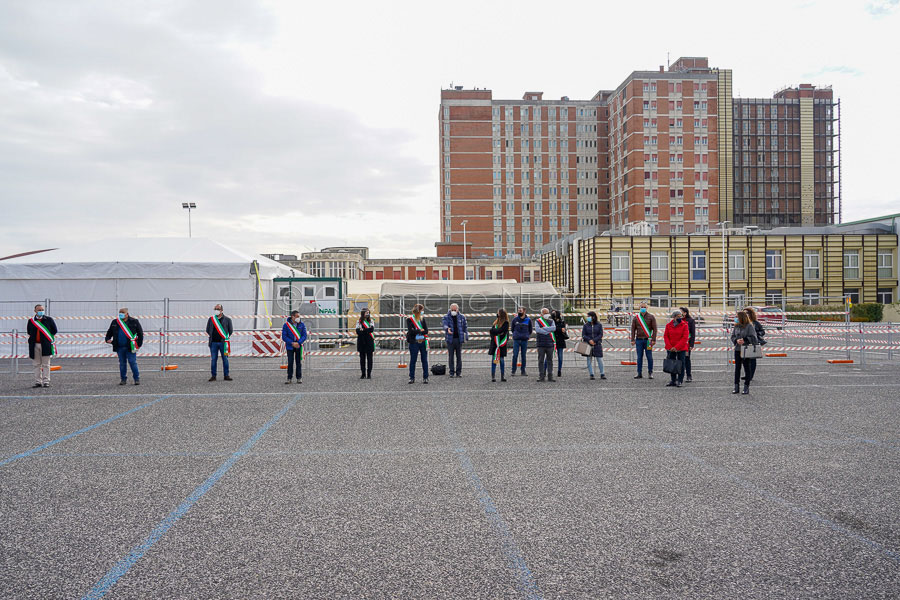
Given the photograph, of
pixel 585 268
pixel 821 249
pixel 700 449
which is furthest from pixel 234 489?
pixel 821 249

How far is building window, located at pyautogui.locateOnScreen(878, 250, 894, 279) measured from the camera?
164 feet

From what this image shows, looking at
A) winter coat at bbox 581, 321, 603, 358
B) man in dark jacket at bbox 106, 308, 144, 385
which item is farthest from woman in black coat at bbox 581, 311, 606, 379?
man in dark jacket at bbox 106, 308, 144, 385

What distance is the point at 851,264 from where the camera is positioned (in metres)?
49.9

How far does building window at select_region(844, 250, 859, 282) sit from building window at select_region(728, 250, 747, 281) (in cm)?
823

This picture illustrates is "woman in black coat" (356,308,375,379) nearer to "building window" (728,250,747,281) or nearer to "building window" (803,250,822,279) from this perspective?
"building window" (728,250,747,281)

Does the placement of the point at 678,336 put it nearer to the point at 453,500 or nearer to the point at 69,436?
the point at 453,500

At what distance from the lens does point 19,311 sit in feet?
74.1

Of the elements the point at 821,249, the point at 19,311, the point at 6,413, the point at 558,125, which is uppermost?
the point at 558,125

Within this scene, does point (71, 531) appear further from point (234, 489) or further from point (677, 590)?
point (677, 590)

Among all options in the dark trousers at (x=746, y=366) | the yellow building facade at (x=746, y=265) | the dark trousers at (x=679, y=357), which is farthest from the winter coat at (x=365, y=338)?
the yellow building facade at (x=746, y=265)

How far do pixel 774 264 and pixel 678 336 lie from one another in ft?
138

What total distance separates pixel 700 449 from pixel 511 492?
2992mm

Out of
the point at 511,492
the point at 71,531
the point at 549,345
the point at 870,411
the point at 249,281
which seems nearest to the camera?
the point at 71,531

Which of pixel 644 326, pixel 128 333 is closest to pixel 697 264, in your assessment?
pixel 644 326
